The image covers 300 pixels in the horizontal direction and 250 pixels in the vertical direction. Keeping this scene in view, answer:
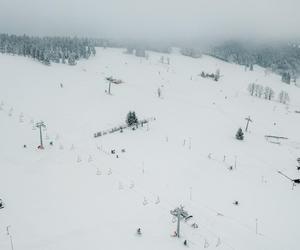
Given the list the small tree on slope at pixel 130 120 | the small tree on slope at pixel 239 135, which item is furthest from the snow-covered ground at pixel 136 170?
the small tree on slope at pixel 130 120

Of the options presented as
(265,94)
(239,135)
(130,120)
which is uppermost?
(130,120)

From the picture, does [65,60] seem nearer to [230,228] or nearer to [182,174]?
[182,174]

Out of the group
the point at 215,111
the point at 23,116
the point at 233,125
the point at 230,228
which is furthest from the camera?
the point at 215,111

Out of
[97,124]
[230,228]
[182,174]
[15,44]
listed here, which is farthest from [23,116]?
[15,44]

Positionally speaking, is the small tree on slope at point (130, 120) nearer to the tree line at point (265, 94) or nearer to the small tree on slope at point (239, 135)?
the small tree on slope at point (239, 135)

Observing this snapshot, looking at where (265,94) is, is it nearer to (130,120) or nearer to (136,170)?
(130,120)

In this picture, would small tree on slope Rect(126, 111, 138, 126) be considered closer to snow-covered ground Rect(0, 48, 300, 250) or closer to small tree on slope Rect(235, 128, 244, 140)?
snow-covered ground Rect(0, 48, 300, 250)

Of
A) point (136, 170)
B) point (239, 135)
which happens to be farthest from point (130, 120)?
point (136, 170)

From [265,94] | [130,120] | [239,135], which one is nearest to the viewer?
[130,120]
